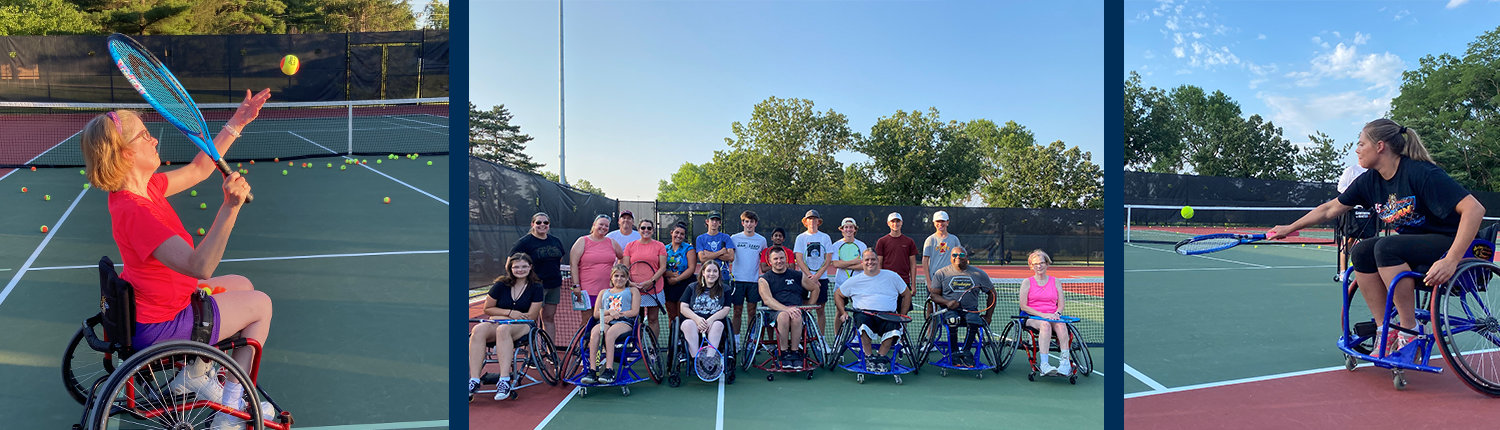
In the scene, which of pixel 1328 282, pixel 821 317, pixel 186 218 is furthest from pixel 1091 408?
pixel 186 218

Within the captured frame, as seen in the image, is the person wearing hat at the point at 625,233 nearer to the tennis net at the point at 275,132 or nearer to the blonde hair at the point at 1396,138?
the blonde hair at the point at 1396,138

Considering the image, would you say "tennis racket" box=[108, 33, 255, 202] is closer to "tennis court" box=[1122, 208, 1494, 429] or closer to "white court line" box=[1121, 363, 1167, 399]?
"tennis court" box=[1122, 208, 1494, 429]

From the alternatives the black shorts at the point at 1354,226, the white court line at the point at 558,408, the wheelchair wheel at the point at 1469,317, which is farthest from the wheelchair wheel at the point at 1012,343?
the white court line at the point at 558,408

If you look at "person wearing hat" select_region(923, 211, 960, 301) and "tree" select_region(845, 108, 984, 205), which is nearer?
"person wearing hat" select_region(923, 211, 960, 301)

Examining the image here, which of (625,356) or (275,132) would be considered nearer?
(625,356)

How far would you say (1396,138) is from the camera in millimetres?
3834

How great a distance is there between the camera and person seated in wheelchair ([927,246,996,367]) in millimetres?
5395

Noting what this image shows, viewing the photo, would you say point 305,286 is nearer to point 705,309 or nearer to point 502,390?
point 502,390

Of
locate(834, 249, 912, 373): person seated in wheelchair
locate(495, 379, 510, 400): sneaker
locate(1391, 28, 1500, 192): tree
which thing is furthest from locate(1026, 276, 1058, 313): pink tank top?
locate(1391, 28, 1500, 192): tree

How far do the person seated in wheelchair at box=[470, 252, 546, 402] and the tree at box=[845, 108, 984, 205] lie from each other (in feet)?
83.5

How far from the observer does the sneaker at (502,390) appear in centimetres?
462

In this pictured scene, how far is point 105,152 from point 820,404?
384 centimetres

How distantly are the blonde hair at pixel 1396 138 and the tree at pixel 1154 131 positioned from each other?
4114 centimetres

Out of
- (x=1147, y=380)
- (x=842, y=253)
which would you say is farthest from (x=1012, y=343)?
(x=842, y=253)
